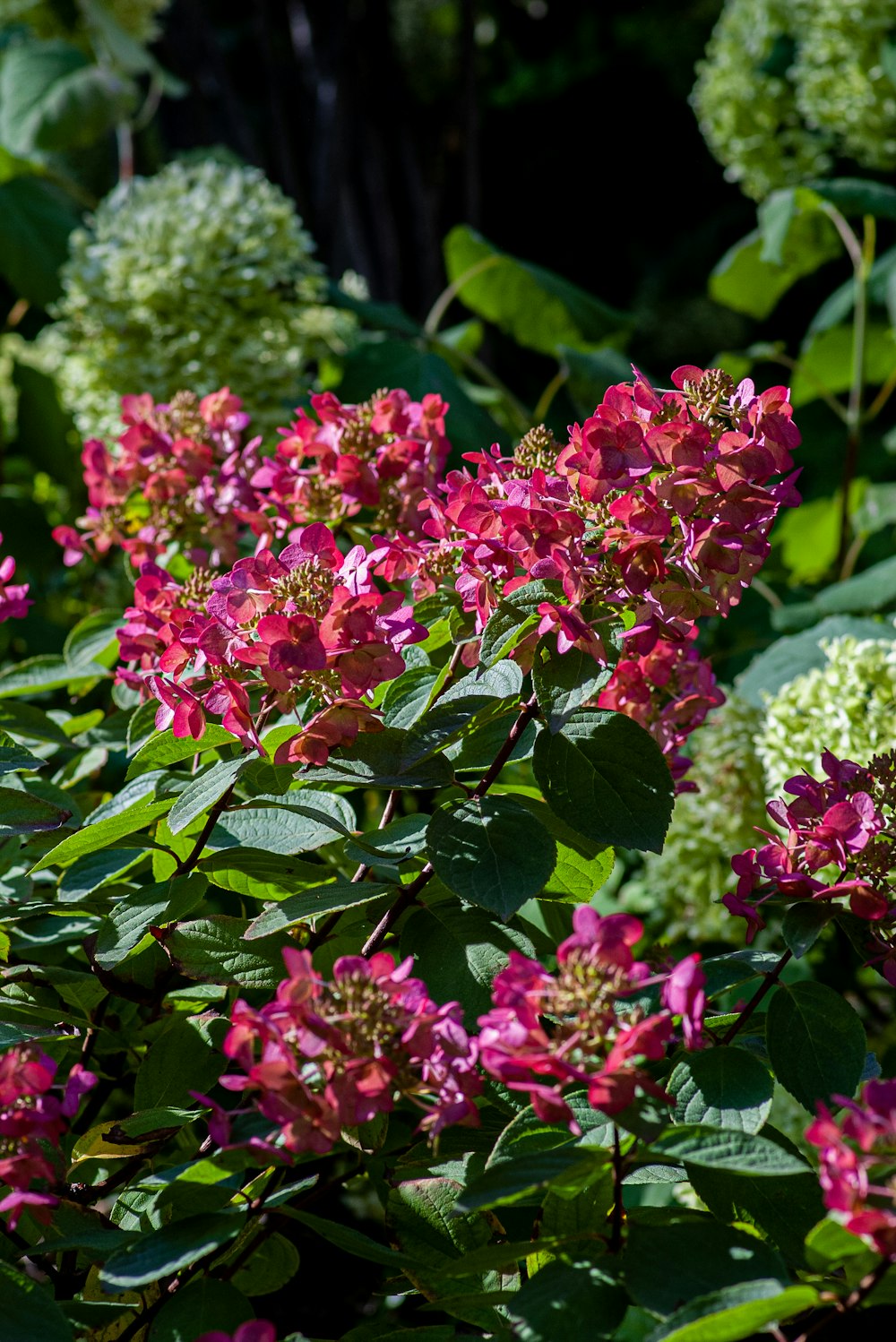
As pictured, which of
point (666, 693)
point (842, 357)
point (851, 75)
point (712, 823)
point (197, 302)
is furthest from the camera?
point (842, 357)

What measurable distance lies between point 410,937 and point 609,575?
0.59 feet

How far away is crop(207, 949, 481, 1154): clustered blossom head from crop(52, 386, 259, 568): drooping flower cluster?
0.40 meters

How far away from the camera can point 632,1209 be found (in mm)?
487

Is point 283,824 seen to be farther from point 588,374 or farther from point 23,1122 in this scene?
point 588,374

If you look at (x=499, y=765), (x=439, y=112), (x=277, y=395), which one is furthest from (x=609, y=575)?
(x=439, y=112)

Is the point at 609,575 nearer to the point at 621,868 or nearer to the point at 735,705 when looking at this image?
the point at 735,705

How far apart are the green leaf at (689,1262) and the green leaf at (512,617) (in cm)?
23

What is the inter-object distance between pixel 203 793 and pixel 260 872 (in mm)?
70

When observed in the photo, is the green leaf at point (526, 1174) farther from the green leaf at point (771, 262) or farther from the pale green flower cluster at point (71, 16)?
the pale green flower cluster at point (71, 16)

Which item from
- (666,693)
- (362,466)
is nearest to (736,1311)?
(666,693)

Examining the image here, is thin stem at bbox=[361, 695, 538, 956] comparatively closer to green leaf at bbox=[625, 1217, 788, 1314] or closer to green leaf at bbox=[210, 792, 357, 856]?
green leaf at bbox=[210, 792, 357, 856]

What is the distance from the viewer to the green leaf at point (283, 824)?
0.56 metres

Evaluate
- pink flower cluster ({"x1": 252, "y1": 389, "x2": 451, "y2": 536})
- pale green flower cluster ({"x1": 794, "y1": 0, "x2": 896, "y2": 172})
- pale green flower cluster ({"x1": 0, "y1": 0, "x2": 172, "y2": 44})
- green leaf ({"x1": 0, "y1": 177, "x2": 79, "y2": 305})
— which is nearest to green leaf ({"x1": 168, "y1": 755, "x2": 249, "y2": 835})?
pink flower cluster ({"x1": 252, "y1": 389, "x2": 451, "y2": 536})

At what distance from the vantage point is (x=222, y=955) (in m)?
0.54
